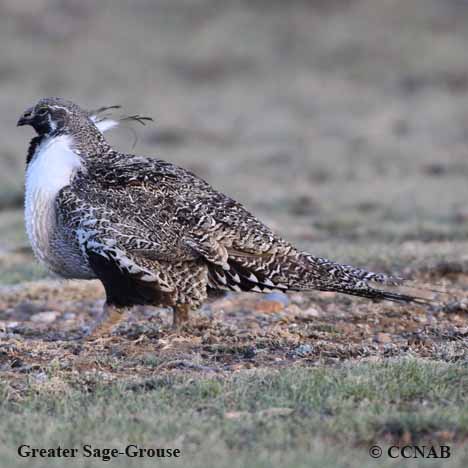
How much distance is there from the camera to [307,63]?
28953mm

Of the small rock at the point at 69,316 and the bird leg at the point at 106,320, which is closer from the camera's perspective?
the bird leg at the point at 106,320

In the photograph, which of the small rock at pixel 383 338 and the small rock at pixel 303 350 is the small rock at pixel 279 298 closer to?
the small rock at pixel 383 338

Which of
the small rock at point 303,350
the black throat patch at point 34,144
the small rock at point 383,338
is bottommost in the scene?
the small rock at point 303,350

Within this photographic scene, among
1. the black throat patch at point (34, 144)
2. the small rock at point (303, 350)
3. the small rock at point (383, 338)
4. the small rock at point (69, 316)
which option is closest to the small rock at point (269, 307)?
the small rock at point (383, 338)

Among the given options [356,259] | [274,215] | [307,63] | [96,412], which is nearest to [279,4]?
[307,63]

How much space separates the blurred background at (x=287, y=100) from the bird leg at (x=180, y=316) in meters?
3.06

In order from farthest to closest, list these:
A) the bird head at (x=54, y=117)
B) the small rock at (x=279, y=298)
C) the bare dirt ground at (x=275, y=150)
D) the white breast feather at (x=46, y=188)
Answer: the small rock at (x=279, y=298)
the bird head at (x=54, y=117)
the white breast feather at (x=46, y=188)
the bare dirt ground at (x=275, y=150)

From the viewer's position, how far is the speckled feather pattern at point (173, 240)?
23.5ft

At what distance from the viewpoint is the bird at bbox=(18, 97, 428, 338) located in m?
7.18

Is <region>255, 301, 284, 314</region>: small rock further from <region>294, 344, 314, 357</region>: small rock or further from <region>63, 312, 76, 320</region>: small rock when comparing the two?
<region>294, 344, 314, 357</region>: small rock

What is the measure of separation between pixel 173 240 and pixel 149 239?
17 centimetres

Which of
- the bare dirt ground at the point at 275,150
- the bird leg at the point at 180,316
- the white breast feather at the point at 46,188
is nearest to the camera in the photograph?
the bare dirt ground at the point at 275,150

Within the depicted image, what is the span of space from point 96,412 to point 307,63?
24.4 m

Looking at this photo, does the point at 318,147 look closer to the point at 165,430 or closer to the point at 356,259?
the point at 356,259
